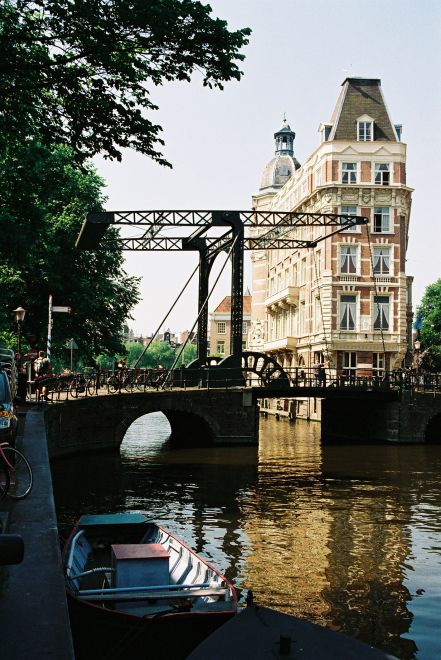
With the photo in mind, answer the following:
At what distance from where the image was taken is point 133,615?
8.01 m

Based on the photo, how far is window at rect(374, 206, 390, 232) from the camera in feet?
157

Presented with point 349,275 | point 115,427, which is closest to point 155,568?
point 115,427

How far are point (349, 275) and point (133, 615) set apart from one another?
41.1m

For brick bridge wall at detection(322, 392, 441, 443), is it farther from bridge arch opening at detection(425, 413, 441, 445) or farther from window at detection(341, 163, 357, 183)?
window at detection(341, 163, 357, 183)

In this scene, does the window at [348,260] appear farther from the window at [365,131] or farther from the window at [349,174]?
the window at [365,131]

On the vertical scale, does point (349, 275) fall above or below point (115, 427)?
above

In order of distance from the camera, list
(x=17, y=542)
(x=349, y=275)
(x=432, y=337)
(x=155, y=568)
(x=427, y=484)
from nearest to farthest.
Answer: (x=17, y=542) < (x=155, y=568) < (x=427, y=484) < (x=349, y=275) < (x=432, y=337)

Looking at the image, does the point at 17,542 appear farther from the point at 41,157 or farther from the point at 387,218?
the point at 387,218

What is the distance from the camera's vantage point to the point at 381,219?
157 ft

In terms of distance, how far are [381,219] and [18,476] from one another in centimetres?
3995

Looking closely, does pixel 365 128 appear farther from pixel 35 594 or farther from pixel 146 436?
pixel 35 594

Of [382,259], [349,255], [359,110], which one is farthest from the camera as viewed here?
[359,110]

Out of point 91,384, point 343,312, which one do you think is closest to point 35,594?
point 91,384

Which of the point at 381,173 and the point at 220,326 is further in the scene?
the point at 220,326
